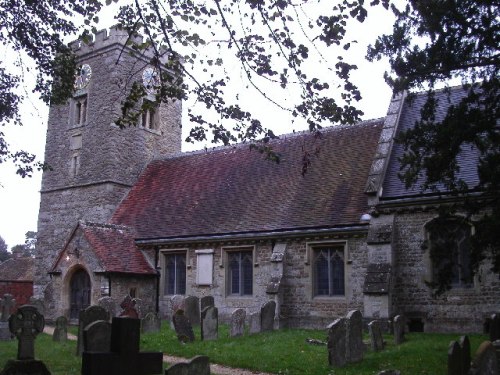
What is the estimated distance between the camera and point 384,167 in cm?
1689

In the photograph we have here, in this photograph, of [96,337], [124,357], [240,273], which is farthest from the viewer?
[240,273]

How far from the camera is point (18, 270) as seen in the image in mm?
36781

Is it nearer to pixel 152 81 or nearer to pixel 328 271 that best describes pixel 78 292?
pixel 152 81

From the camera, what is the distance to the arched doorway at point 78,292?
19.8m

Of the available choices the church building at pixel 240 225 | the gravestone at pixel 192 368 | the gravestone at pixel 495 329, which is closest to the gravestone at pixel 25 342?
the gravestone at pixel 192 368

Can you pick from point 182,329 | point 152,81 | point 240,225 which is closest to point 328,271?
point 240,225

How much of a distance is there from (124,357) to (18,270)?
3294 cm

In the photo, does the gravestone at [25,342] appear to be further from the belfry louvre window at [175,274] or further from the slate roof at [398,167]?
the belfry louvre window at [175,274]

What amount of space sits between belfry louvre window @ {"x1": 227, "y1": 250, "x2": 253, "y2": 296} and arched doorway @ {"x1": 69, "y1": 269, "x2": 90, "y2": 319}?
16.8 ft

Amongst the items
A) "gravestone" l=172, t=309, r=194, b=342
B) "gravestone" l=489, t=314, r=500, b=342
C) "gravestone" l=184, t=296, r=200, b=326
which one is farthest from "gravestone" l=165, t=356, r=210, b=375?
"gravestone" l=184, t=296, r=200, b=326

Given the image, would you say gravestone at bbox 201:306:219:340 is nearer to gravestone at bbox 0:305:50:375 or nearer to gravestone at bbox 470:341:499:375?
gravestone at bbox 0:305:50:375

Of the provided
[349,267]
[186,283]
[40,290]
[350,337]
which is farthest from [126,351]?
[40,290]

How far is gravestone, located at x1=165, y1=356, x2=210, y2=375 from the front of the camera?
6.86 m

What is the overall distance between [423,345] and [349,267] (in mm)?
4859
